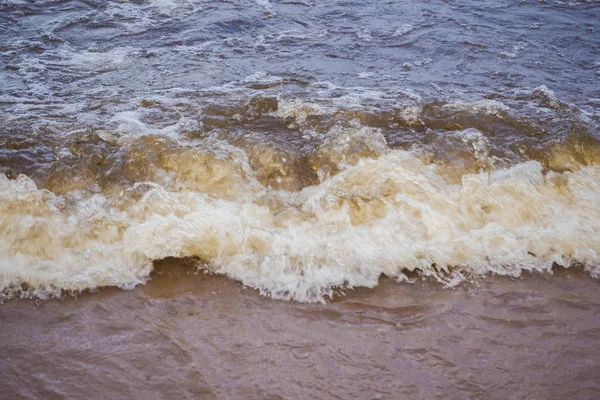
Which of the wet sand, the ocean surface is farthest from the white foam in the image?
the wet sand

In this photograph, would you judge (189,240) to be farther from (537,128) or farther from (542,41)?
(542,41)

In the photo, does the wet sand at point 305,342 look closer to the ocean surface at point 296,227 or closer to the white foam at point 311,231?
the ocean surface at point 296,227

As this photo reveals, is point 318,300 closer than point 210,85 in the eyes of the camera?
Yes

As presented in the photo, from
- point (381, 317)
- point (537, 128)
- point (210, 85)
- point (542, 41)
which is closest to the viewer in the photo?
point (381, 317)

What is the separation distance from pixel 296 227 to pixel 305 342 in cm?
95

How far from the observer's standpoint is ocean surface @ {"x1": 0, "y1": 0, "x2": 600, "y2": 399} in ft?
7.59

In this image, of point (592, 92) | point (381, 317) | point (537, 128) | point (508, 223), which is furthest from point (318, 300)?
point (592, 92)

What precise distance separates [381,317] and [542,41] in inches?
236

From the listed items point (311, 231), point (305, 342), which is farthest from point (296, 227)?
point (305, 342)

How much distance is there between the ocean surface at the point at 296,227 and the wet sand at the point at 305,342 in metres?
0.01

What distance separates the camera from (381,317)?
2611 millimetres

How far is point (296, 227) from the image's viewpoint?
3.22 m

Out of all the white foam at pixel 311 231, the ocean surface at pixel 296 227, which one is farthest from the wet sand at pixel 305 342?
the white foam at pixel 311 231

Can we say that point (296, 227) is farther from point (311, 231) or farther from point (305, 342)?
point (305, 342)
